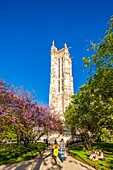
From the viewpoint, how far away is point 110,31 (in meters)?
12.5

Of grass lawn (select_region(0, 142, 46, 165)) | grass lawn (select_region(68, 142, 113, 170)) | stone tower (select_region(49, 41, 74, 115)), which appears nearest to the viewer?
grass lawn (select_region(68, 142, 113, 170))

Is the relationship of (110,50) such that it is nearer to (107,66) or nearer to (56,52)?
(107,66)

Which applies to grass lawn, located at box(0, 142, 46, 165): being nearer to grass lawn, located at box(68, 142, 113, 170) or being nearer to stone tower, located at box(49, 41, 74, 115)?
grass lawn, located at box(68, 142, 113, 170)

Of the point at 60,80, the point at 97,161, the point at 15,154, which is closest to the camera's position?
the point at 97,161

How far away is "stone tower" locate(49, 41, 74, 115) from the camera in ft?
233

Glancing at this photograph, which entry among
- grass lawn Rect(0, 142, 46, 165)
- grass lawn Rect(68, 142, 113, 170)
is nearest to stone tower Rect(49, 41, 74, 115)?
grass lawn Rect(68, 142, 113, 170)

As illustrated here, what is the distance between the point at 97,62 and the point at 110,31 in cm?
246

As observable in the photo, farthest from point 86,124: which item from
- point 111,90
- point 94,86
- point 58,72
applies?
point 58,72

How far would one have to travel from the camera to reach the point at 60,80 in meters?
A: 76.4

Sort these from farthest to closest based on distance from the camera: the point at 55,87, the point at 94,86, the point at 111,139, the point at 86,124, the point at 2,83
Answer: the point at 55,87 < the point at 86,124 < the point at 94,86 < the point at 2,83 < the point at 111,139

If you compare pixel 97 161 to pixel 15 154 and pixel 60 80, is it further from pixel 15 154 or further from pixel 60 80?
pixel 60 80

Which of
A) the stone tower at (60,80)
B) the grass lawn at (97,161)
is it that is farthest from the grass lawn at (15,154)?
the stone tower at (60,80)

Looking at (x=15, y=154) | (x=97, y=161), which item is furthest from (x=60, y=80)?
(x=97, y=161)

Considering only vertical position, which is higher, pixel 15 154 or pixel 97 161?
pixel 15 154
